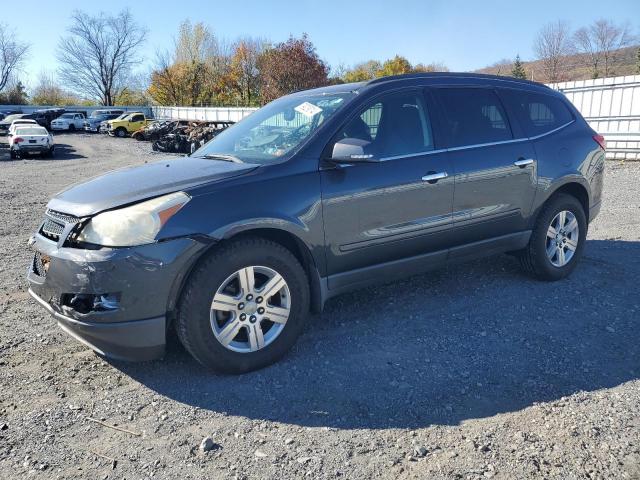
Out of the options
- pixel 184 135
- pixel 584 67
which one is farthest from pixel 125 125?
pixel 584 67

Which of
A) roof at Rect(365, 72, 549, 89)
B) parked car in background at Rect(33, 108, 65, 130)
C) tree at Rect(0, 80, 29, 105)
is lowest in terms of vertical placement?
roof at Rect(365, 72, 549, 89)

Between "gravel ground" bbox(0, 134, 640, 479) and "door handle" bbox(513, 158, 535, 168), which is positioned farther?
Result: "door handle" bbox(513, 158, 535, 168)

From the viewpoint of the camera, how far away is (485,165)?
4.29m

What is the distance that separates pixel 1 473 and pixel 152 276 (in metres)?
1.17

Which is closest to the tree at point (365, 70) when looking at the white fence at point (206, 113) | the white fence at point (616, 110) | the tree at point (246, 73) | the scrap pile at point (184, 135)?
the tree at point (246, 73)

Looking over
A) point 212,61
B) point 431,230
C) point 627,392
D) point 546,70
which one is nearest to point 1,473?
point 431,230

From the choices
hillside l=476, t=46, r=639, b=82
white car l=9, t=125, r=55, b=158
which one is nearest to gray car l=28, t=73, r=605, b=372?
white car l=9, t=125, r=55, b=158

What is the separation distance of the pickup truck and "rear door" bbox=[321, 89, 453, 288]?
1481 inches

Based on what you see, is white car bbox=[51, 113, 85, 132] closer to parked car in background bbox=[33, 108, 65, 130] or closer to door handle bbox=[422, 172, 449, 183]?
parked car in background bbox=[33, 108, 65, 130]

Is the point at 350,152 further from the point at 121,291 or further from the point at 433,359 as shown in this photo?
the point at 121,291

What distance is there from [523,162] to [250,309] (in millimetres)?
2759

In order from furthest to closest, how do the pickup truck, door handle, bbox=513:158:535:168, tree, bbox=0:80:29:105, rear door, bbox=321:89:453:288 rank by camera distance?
tree, bbox=0:80:29:105, the pickup truck, door handle, bbox=513:158:535:168, rear door, bbox=321:89:453:288

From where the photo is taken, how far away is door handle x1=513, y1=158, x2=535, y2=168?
14.8ft

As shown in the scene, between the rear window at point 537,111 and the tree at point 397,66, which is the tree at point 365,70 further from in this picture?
the rear window at point 537,111
